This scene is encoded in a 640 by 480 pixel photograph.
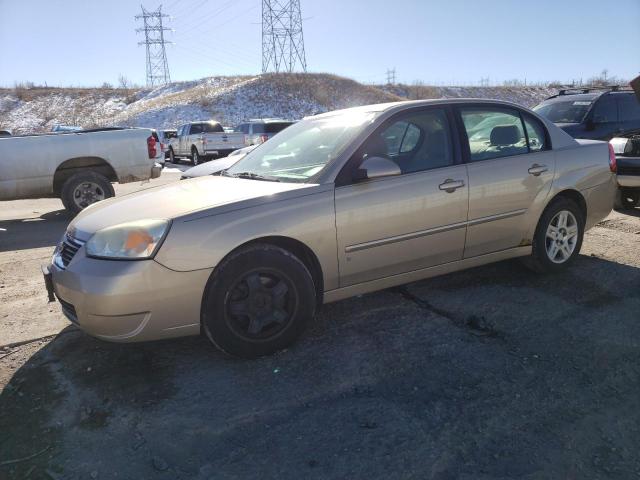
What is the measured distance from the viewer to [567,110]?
9.70m

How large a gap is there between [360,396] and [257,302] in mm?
857

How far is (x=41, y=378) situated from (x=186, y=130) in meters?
20.2

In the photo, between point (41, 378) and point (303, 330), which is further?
point (303, 330)

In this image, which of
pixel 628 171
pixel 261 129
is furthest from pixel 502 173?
pixel 261 129

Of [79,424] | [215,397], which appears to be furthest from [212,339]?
[79,424]

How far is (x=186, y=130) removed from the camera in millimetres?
21906

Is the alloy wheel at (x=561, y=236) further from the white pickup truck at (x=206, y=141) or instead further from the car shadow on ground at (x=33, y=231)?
the white pickup truck at (x=206, y=141)

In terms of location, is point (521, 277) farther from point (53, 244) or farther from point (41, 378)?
point (53, 244)

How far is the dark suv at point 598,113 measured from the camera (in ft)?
29.9

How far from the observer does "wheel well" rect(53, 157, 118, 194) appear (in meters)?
8.26

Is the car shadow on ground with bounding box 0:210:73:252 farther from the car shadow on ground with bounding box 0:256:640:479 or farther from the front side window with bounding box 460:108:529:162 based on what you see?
the front side window with bounding box 460:108:529:162

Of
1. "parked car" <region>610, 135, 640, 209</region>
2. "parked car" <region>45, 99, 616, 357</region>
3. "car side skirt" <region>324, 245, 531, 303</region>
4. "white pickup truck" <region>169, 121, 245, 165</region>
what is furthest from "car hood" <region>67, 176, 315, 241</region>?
"white pickup truck" <region>169, 121, 245, 165</region>

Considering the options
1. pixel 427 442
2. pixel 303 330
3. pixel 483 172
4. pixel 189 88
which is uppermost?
pixel 189 88

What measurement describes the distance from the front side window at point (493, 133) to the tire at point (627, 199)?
3901mm
